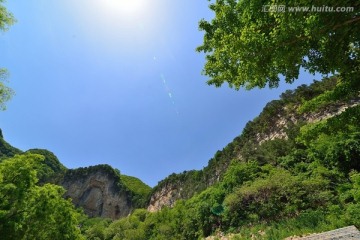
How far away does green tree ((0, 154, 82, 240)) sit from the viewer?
11430mm

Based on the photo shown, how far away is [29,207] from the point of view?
13.0m

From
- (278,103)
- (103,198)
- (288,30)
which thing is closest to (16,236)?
(288,30)

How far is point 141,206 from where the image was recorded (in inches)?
2506

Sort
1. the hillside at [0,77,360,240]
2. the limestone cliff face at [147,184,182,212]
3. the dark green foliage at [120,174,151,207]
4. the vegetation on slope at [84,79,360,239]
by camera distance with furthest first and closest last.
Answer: the dark green foliage at [120,174,151,207] → the limestone cliff face at [147,184,182,212] → the vegetation on slope at [84,79,360,239] → the hillside at [0,77,360,240]

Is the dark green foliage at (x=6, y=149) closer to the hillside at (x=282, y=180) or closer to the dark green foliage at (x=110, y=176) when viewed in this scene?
the dark green foliage at (x=110, y=176)

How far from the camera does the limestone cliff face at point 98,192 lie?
2808 inches

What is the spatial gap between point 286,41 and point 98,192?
2974 inches

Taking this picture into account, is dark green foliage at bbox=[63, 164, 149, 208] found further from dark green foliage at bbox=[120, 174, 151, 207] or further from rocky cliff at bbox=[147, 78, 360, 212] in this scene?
rocky cliff at bbox=[147, 78, 360, 212]

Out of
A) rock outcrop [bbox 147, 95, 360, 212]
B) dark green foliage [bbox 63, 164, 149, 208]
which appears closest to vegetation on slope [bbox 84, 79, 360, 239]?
rock outcrop [bbox 147, 95, 360, 212]

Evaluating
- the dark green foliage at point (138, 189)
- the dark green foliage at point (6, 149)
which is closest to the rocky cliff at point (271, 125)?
the dark green foliage at point (138, 189)

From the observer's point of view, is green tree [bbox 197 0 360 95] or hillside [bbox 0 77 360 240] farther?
hillside [bbox 0 77 360 240]

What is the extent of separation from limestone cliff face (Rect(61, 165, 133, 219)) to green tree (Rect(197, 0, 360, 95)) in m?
67.8

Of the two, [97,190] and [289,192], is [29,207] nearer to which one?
[289,192]

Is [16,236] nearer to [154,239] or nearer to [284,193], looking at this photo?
[284,193]
